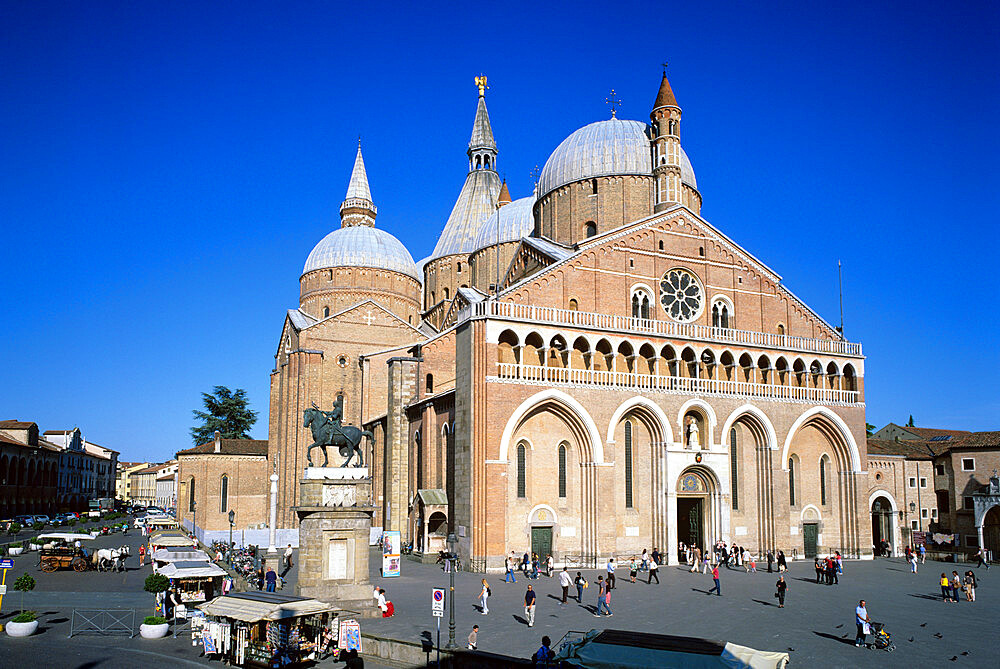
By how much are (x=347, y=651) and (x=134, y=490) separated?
144512mm

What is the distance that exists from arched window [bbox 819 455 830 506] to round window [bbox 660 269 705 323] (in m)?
10.3

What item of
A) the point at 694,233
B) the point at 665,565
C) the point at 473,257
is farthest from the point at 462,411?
the point at 473,257

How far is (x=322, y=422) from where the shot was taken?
24.9 metres

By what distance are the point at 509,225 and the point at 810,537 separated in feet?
96.7

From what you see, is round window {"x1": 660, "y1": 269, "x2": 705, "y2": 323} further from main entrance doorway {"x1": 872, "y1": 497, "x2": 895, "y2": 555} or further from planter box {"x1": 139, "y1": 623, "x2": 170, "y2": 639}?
planter box {"x1": 139, "y1": 623, "x2": 170, "y2": 639}

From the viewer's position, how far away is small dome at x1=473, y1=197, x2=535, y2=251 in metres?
58.5

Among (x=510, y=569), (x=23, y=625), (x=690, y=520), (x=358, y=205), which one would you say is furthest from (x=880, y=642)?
(x=358, y=205)

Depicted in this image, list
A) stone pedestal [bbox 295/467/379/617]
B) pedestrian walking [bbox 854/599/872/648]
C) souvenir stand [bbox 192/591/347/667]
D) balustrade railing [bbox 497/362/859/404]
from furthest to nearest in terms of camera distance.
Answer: balustrade railing [bbox 497/362/859/404]
stone pedestal [bbox 295/467/379/617]
pedestrian walking [bbox 854/599/872/648]
souvenir stand [bbox 192/591/347/667]

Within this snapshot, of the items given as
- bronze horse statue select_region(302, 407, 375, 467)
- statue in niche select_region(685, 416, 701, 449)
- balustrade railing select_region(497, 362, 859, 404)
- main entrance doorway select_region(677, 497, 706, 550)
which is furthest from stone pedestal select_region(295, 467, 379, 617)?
main entrance doorway select_region(677, 497, 706, 550)

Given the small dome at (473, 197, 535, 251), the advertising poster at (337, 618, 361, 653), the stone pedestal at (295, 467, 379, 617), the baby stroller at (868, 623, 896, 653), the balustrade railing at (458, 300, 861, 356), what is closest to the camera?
the advertising poster at (337, 618, 361, 653)

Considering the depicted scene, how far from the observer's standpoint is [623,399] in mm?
37188

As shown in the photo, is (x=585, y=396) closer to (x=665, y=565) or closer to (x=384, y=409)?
(x=665, y=565)

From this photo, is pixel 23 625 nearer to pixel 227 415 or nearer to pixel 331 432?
pixel 331 432

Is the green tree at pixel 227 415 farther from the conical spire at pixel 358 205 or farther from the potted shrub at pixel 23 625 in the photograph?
the potted shrub at pixel 23 625
